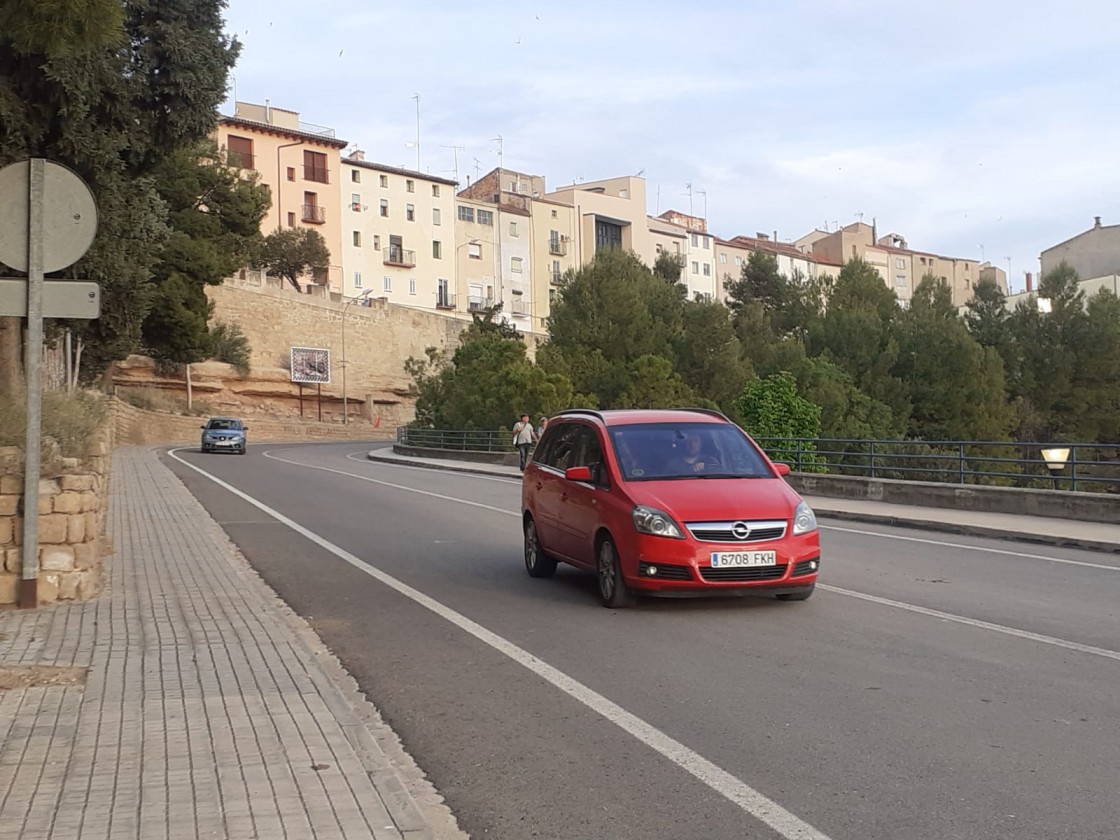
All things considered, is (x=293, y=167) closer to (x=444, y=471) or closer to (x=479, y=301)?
(x=479, y=301)

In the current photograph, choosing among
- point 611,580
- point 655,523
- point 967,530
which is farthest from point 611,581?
point 967,530

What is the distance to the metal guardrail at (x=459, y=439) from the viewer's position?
42250mm

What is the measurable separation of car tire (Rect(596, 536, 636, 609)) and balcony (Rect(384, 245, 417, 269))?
84233 millimetres

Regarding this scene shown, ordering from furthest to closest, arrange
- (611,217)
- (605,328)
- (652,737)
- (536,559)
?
(611,217), (605,328), (536,559), (652,737)

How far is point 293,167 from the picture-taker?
8625 centimetres

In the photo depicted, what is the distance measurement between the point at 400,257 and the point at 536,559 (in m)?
82.7

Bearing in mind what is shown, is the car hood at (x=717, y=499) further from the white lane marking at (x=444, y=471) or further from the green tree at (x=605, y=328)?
the green tree at (x=605, y=328)

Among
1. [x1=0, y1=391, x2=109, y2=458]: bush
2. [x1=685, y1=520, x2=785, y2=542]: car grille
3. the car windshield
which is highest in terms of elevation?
[x1=0, y1=391, x2=109, y2=458]: bush

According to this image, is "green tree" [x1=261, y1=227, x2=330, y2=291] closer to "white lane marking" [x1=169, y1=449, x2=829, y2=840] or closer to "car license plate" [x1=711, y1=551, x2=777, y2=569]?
"white lane marking" [x1=169, y1=449, x2=829, y2=840]

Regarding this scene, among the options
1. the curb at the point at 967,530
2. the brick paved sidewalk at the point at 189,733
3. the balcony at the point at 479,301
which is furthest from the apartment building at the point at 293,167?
the brick paved sidewalk at the point at 189,733

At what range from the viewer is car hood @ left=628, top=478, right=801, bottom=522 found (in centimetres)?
902

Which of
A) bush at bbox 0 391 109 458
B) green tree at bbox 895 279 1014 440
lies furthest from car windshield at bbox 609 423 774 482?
green tree at bbox 895 279 1014 440

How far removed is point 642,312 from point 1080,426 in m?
25.4

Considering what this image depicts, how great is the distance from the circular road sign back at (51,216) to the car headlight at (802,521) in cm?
597
